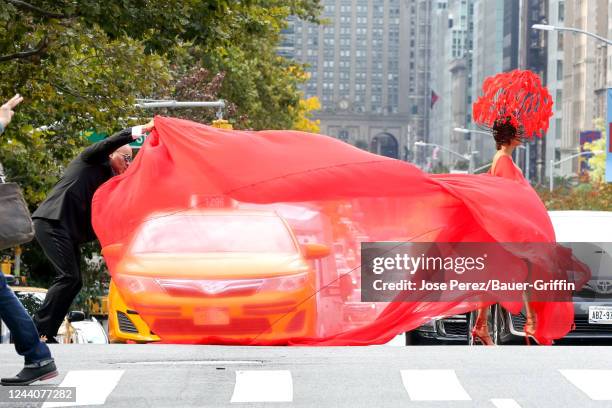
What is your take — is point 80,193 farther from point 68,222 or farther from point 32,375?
point 32,375

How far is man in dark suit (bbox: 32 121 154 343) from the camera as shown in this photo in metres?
12.8

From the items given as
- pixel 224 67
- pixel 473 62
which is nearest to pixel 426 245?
pixel 224 67

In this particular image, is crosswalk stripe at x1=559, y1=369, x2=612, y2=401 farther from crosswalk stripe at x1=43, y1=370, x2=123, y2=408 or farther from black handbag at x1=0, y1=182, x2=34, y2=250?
black handbag at x1=0, y1=182, x2=34, y2=250

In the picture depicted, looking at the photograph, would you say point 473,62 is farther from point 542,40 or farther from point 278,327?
point 278,327

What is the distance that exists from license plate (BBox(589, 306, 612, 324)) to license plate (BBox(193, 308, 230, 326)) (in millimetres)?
4799

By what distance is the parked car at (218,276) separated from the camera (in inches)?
461

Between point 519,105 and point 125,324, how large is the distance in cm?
399

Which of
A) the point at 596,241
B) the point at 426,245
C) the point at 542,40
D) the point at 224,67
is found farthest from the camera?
the point at 542,40

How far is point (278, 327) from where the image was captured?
1185 centimetres

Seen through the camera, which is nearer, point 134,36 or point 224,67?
point 134,36

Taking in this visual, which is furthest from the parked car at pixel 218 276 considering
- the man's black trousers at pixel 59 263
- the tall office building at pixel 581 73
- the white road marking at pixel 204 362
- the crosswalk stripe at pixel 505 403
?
the tall office building at pixel 581 73

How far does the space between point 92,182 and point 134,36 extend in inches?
333

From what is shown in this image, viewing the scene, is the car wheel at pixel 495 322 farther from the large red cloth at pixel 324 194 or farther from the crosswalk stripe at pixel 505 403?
the crosswalk stripe at pixel 505 403

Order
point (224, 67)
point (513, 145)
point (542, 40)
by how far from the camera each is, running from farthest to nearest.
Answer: point (542, 40) < point (224, 67) < point (513, 145)
